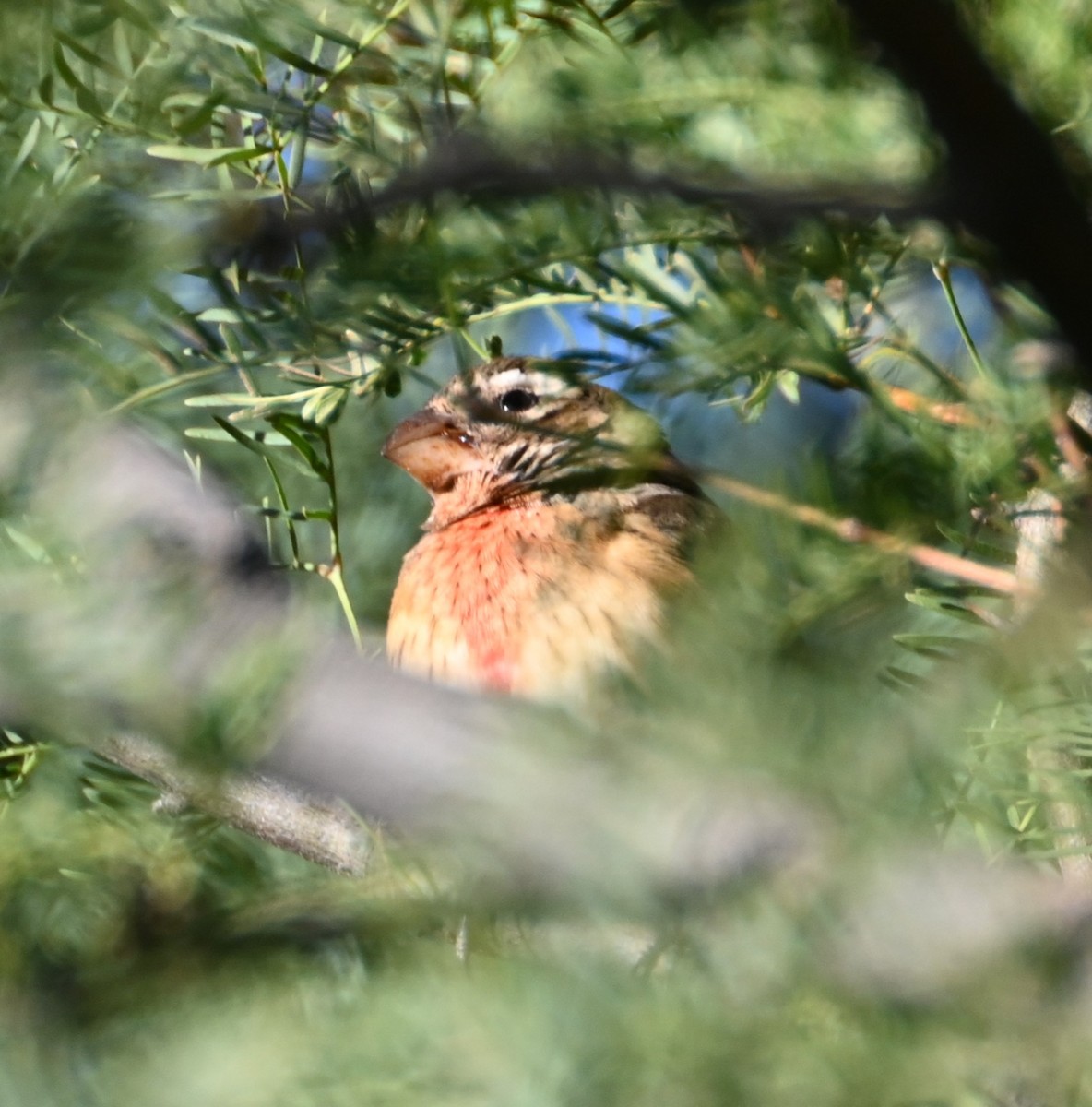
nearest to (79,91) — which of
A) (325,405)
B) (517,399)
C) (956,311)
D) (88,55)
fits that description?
(88,55)

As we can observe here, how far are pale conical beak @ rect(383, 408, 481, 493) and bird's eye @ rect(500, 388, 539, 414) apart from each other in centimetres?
39

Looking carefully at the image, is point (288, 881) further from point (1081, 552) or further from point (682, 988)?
point (1081, 552)

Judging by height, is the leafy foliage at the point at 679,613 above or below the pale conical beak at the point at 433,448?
above

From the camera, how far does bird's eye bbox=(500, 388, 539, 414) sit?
9.02 ft

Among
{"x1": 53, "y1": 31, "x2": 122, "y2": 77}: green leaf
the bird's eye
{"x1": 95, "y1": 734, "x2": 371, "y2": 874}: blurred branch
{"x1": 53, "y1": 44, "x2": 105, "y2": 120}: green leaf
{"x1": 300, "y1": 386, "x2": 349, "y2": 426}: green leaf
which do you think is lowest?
{"x1": 95, "y1": 734, "x2": 371, "y2": 874}: blurred branch

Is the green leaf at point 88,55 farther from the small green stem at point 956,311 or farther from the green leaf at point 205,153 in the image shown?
the small green stem at point 956,311

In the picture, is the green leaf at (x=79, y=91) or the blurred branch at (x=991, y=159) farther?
the green leaf at (x=79, y=91)

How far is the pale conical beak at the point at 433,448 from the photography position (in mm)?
3219

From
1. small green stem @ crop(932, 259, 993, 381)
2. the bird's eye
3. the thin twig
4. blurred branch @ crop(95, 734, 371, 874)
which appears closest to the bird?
the bird's eye

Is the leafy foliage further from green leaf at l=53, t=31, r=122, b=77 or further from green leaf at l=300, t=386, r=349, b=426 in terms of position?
green leaf at l=300, t=386, r=349, b=426

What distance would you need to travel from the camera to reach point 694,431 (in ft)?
3.54

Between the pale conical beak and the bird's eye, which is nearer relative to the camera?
the bird's eye

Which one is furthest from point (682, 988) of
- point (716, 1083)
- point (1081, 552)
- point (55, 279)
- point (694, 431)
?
point (694, 431)

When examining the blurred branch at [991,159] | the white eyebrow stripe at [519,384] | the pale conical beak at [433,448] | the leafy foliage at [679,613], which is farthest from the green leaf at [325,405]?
the pale conical beak at [433,448]
